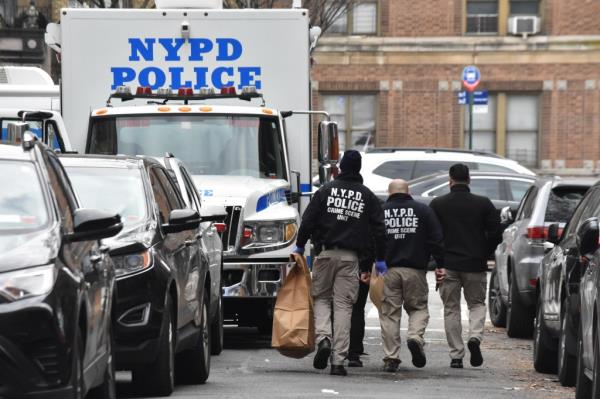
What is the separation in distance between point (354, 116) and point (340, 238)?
3258cm

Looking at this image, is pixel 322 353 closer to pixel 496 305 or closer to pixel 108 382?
pixel 108 382

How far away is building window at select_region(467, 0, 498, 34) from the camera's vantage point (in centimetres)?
4519

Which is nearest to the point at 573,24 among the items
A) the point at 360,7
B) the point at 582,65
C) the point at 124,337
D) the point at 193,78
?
the point at 582,65

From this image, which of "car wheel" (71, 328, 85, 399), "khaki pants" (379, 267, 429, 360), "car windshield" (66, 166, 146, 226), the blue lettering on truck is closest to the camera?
"car wheel" (71, 328, 85, 399)

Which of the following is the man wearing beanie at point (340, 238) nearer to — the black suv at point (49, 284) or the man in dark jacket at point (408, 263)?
the man in dark jacket at point (408, 263)

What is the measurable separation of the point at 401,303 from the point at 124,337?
407cm

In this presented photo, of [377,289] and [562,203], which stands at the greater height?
[562,203]

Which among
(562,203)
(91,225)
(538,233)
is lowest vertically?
(538,233)

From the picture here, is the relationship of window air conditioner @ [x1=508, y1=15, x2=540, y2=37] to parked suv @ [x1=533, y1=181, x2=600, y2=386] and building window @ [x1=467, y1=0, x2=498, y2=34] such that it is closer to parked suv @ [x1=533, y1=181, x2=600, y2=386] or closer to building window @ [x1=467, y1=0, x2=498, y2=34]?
building window @ [x1=467, y1=0, x2=498, y2=34]

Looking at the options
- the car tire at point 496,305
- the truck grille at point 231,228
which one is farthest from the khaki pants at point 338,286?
the car tire at point 496,305

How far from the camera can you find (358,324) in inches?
551

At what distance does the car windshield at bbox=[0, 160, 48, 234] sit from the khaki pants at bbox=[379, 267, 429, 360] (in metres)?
5.88

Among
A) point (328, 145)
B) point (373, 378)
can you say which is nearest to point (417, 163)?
point (328, 145)

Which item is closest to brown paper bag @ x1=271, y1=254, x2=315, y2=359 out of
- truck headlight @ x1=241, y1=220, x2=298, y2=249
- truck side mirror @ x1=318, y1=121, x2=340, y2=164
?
truck headlight @ x1=241, y1=220, x2=298, y2=249
